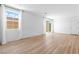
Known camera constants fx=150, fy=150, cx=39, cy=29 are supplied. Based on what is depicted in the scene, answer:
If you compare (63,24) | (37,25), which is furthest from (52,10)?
(37,25)

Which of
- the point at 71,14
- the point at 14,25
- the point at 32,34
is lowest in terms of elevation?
the point at 32,34

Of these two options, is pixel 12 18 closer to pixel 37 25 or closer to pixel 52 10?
pixel 37 25

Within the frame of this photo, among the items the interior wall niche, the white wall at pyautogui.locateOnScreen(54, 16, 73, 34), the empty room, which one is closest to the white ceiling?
the empty room

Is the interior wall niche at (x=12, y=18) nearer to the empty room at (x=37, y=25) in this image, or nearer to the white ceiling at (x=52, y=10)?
the empty room at (x=37, y=25)

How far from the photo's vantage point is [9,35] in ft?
23.7

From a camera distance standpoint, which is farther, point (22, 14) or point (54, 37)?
point (54, 37)

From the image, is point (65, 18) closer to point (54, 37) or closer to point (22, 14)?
point (54, 37)

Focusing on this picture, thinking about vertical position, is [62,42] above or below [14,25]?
below

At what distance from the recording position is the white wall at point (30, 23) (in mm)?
6661

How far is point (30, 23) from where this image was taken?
7.03 meters
